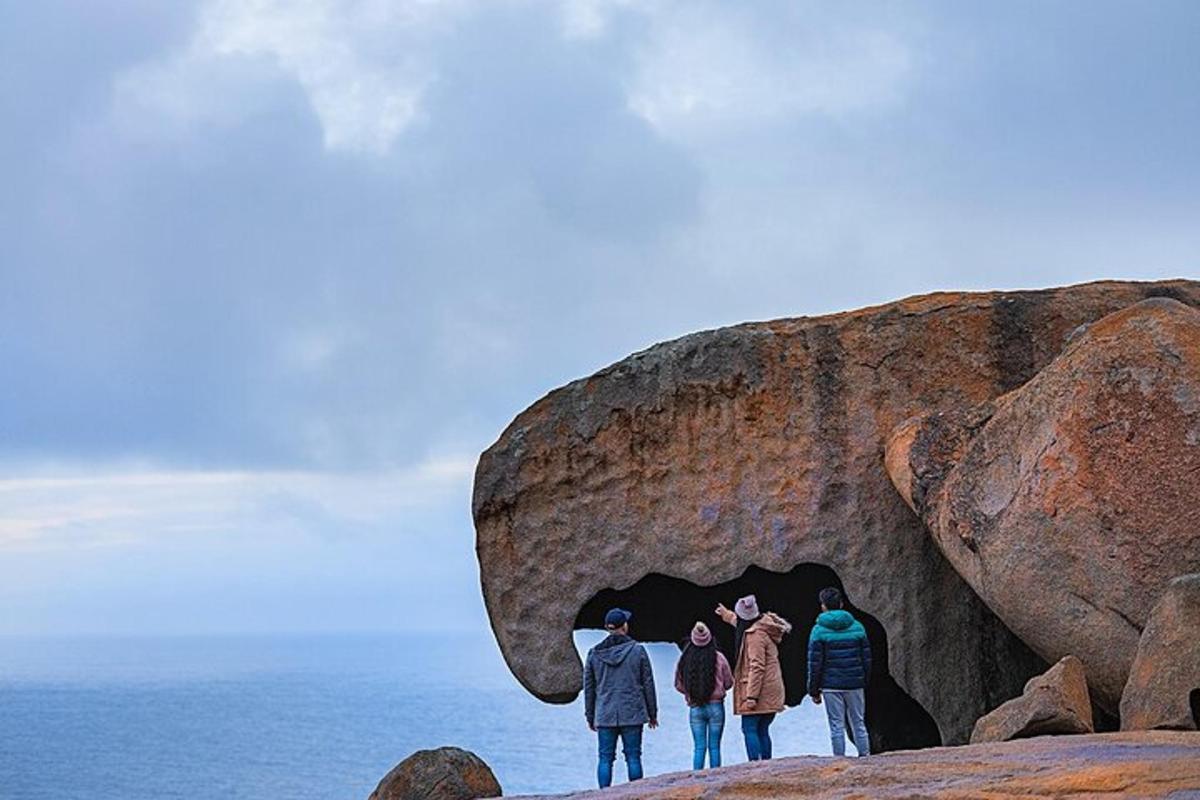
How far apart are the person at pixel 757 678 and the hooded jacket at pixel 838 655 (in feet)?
1.01

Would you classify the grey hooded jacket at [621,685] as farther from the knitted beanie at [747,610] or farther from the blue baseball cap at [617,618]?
the knitted beanie at [747,610]

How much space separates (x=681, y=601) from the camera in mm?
19359

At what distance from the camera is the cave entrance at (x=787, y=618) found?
1878 centimetres

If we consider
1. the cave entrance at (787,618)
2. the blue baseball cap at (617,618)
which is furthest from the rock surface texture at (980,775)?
the cave entrance at (787,618)

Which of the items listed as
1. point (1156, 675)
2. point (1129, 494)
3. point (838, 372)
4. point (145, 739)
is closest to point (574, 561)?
point (838, 372)

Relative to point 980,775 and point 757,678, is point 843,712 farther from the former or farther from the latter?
point 980,775

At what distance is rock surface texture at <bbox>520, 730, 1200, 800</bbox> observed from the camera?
907 cm

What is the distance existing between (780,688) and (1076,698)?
2.40 meters

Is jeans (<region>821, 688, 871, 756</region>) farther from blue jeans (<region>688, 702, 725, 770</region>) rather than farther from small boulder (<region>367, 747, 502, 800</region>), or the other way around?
small boulder (<region>367, 747, 502, 800</region>)

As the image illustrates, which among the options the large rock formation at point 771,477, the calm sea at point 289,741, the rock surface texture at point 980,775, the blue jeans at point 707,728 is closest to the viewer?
the rock surface texture at point 980,775

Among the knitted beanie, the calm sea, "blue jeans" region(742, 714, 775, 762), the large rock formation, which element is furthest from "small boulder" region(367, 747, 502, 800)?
the calm sea

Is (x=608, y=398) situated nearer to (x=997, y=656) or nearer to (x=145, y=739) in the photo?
(x=997, y=656)

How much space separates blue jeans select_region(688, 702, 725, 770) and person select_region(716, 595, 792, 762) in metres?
0.17

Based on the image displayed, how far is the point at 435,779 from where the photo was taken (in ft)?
45.7
